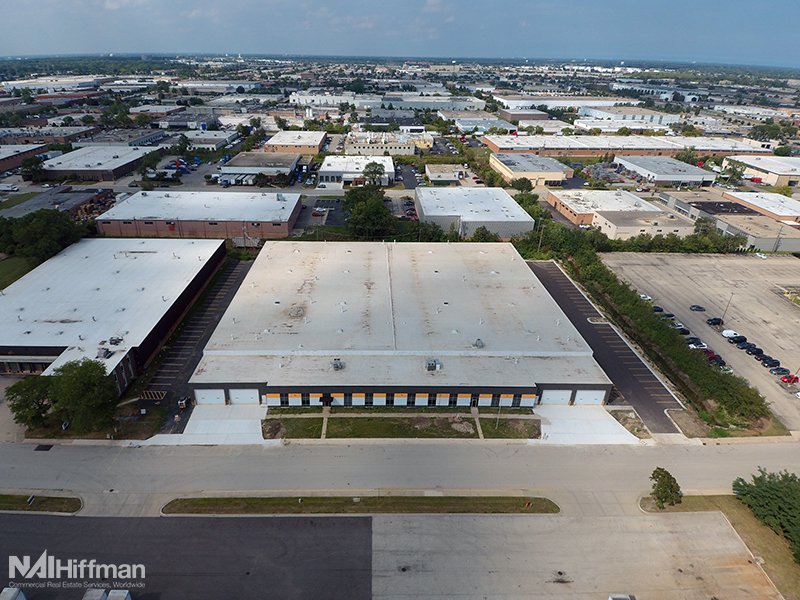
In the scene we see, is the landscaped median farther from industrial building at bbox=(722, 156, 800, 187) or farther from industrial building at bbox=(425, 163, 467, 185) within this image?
industrial building at bbox=(722, 156, 800, 187)

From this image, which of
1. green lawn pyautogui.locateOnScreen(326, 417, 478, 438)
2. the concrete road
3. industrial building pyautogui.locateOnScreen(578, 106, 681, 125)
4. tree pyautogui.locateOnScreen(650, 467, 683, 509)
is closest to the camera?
tree pyautogui.locateOnScreen(650, 467, 683, 509)

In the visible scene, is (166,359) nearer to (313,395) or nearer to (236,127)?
(313,395)

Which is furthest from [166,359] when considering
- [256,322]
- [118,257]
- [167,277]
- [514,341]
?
[514,341]

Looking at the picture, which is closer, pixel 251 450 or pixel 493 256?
pixel 251 450

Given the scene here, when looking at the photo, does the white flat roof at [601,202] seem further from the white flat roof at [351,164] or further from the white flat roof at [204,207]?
the white flat roof at [204,207]

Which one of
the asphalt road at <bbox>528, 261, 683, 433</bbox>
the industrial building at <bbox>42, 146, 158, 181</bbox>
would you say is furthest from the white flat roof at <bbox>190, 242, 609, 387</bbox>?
the industrial building at <bbox>42, 146, 158, 181</bbox>
